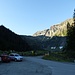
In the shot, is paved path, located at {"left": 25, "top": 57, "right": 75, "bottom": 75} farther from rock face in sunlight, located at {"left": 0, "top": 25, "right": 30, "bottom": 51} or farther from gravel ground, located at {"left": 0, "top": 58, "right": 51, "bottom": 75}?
rock face in sunlight, located at {"left": 0, "top": 25, "right": 30, "bottom": 51}

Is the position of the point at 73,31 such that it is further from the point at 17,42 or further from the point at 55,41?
the point at 55,41

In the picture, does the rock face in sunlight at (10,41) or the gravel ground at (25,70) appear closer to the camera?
the gravel ground at (25,70)

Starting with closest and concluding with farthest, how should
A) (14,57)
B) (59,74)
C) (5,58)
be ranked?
1. (59,74)
2. (5,58)
3. (14,57)

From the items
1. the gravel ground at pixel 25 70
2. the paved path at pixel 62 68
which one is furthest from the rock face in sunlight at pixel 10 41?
the gravel ground at pixel 25 70

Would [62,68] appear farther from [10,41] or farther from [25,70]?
[10,41]

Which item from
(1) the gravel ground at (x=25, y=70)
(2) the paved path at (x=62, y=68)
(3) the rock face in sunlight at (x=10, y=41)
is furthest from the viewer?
(3) the rock face in sunlight at (x=10, y=41)

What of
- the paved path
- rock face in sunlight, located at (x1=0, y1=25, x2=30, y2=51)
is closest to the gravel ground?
the paved path

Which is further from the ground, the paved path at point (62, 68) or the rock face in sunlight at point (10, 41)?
the rock face in sunlight at point (10, 41)

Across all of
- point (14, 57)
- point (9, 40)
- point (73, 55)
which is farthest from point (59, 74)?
point (9, 40)

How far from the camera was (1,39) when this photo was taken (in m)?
114

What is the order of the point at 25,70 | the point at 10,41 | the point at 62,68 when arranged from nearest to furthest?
the point at 25,70, the point at 62,68, the point at 10,41

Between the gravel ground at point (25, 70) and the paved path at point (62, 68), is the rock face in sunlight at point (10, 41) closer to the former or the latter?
the paved path at point (62, 68)

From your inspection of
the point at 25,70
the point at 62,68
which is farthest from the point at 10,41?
the point at 25,70

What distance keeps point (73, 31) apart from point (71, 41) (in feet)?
13.0
